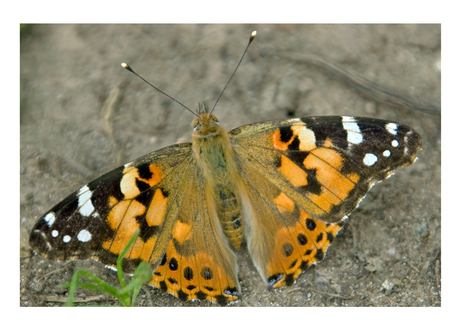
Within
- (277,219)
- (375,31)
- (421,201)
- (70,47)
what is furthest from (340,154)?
(70,47)

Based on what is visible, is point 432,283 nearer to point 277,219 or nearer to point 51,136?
point 277,219

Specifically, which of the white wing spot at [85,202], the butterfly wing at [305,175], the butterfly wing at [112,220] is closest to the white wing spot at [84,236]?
the butterfly wing at [112,220]

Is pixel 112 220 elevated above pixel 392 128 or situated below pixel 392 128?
below

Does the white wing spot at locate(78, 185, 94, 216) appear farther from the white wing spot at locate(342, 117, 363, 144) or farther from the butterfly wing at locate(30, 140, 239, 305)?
the white wing spot at locate(342, 117, 363, 144)

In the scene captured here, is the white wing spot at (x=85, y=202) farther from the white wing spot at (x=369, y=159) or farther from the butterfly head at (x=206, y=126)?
the white wing spot at (x=369, y=159)

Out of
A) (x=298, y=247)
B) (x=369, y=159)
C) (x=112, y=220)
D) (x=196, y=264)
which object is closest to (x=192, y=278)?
(x=196, y=264)

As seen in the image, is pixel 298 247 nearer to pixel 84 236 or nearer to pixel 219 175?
pixel 219 175
